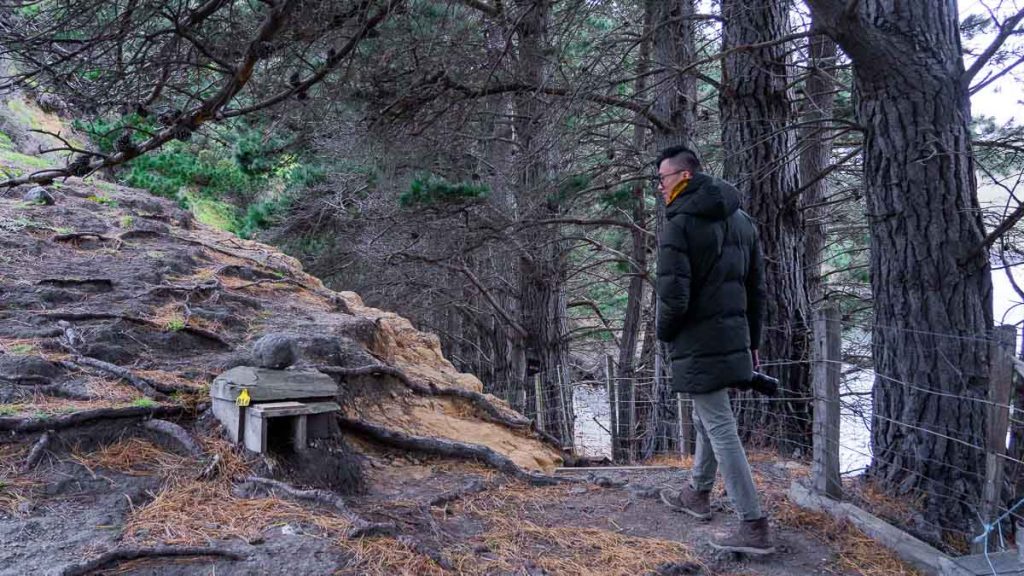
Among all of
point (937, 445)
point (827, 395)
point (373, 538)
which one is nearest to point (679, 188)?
point (827, 395)

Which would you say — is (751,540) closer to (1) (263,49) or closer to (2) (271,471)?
(2) (271,471)

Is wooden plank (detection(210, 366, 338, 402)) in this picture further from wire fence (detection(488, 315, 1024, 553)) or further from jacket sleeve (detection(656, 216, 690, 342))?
wire fence (detection(488, 315, 1024, 553))

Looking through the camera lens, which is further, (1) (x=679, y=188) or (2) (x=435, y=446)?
(2) (x=435, y=446)

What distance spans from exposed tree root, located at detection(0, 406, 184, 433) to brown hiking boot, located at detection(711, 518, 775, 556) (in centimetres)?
347

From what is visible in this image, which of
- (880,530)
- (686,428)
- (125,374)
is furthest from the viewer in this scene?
(686,428)

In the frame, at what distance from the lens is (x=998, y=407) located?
3.22 meters

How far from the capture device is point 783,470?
5.30 m

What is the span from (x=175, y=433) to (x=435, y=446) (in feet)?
6.02

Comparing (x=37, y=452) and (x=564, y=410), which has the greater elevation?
(x=37, y=452)

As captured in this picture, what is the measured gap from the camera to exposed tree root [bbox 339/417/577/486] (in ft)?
17.0

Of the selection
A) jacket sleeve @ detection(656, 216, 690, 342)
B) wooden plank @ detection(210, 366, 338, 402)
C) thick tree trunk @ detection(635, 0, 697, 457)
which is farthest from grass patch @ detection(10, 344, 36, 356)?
thick tree trunk @ detection(635, 0, 697, 457)

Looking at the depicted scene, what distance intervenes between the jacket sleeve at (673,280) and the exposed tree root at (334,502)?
5.69ft

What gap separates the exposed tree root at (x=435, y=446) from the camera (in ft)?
17.0

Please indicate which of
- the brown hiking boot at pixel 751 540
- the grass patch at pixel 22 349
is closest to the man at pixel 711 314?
the brown hiking boot at pixel 751 540
